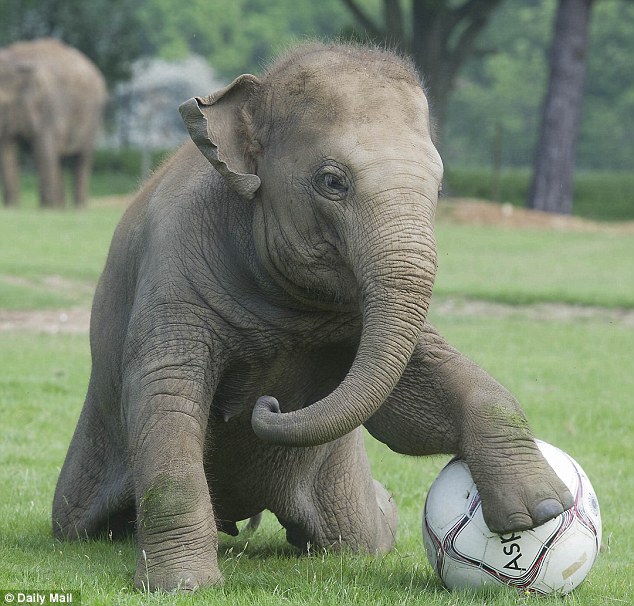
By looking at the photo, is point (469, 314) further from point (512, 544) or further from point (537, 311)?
point (512, 544)

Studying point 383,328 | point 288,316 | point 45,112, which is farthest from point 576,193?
point 383,328

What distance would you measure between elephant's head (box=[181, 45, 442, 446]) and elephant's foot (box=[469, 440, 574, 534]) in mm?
722

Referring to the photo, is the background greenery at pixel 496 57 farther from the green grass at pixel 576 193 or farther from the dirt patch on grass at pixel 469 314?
the dirt patch on grass at pixel 469 314

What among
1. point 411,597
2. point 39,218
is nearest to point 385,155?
point 411,597

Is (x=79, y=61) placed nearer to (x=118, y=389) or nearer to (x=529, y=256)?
(x=529, y=256)

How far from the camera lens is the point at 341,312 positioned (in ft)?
19.6

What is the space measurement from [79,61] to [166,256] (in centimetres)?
3138

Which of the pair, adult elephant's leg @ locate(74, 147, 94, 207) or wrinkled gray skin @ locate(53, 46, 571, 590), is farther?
adult elephant's leg @ locate(74, 147, 94, 207)

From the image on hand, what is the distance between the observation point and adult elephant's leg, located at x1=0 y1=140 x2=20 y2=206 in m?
34.2

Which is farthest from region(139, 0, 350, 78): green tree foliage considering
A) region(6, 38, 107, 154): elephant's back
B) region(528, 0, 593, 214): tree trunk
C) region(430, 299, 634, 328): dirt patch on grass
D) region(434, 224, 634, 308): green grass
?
region(430, 299, 634, 328): dirt patch on grass

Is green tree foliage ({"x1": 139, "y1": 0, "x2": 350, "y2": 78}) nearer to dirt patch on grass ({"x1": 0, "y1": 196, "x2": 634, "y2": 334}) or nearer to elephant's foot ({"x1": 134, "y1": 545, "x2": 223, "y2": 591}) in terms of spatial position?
dirt patch on grass ({"x1": 0, "y1": 196, "x2": 634, "y2": 334})

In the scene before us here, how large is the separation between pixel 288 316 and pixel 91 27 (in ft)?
137

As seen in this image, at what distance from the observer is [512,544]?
5613 millimetres

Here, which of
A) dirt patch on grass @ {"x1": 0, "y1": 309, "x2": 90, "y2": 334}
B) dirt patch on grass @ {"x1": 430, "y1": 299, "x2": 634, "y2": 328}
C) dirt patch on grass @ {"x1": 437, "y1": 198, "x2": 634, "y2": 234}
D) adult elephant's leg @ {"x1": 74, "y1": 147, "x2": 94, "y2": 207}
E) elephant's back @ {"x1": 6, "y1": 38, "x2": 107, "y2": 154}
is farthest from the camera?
adult elephant's leg @ {"x1": 74, "y1": 147, "x2": 94, "y2": 207}
